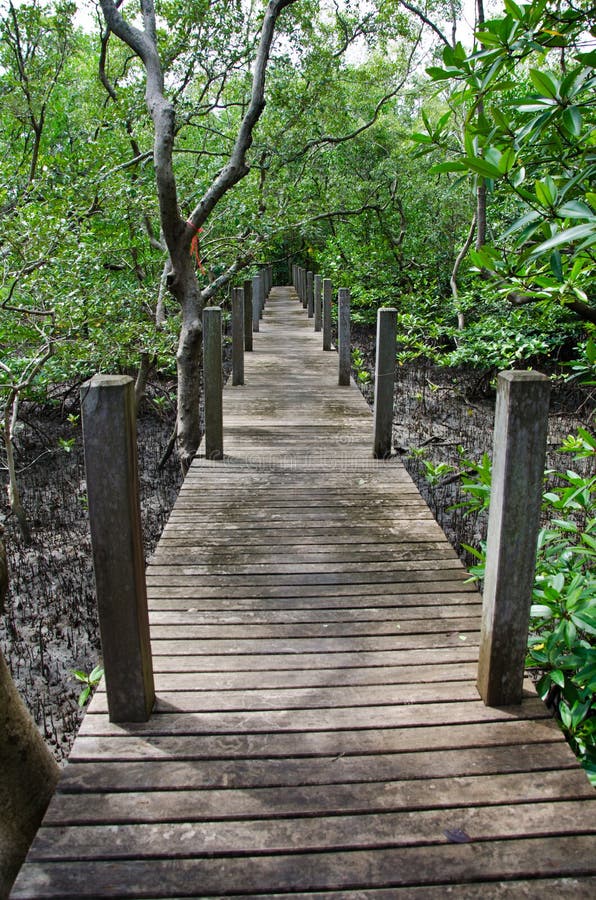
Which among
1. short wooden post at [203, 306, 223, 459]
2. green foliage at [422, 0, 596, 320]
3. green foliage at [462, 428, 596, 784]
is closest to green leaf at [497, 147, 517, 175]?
green foliage at [422, 0, 596, 320]

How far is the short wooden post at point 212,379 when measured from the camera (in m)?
4.77

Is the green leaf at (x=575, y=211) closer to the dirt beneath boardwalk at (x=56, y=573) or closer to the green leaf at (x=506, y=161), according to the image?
the green leaf at (x=506, y=161)

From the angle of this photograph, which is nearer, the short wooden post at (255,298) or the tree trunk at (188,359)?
the tree trunk at (188,359)

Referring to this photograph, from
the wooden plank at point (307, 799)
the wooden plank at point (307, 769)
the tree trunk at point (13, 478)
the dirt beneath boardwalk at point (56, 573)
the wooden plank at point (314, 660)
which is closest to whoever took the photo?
the wooden plank at point (307, 799)

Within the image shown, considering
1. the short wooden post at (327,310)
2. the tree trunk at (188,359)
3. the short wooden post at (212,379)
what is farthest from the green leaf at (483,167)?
the short wooden post at (327,310)

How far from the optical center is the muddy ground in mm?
4902

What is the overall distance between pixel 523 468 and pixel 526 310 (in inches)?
296

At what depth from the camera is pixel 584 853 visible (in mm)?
1747

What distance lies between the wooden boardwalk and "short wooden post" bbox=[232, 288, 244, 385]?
4364mm

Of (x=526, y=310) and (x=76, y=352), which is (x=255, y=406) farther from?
(x=526, y=310)

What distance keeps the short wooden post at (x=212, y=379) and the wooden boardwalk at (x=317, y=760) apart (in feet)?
5.54

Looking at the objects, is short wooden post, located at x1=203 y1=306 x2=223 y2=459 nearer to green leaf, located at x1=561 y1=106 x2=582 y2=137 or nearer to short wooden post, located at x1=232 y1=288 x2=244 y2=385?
short wooden post, located at x1=232 y1=288 x2=244 y2=385

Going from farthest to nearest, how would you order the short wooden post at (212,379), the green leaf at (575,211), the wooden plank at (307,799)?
the short wooden post at (212,379)
the wooden plank at (307,799)
the green leaf at (575,211)

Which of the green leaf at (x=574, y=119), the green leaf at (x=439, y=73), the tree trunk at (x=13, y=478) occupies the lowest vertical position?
the tree trunk at (x=13, y=478)
